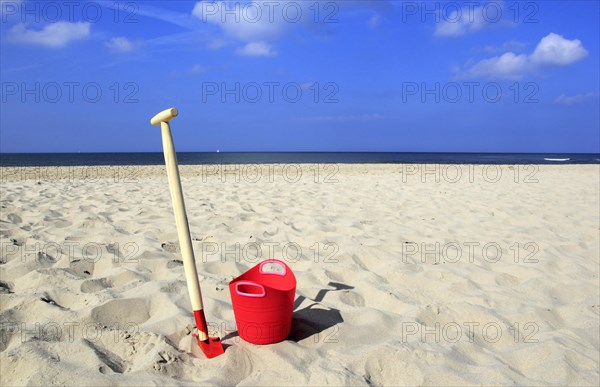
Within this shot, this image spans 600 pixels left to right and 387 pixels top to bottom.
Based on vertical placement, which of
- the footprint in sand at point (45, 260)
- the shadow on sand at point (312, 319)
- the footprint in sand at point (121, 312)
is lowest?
the shadow on sand at point (312, 319)

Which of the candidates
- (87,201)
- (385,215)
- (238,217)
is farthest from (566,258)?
(87,201)

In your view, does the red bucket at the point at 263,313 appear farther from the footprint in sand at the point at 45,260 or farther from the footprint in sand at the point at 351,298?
the footprint in sand at the point at 45,260

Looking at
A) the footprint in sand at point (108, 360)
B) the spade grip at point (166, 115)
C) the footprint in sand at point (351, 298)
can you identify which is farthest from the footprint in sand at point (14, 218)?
the footprint in sand at point (351, 298)

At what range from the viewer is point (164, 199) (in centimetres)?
573

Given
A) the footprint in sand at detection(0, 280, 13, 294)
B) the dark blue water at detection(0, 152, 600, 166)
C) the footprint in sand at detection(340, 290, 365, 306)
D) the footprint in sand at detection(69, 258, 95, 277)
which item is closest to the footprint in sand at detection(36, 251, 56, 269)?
the footprint in sand at detection(69, 258, 95, 277)

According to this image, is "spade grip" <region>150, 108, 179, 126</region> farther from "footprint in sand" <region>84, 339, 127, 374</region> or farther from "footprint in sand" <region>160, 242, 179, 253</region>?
"footprint in sand" <region>160, 242, 179, 253</region>

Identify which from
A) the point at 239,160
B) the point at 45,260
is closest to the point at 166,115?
the point at 45,260

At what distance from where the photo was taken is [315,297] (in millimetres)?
2488

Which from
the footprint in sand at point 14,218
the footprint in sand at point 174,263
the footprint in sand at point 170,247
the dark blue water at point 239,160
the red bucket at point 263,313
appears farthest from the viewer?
the dark blue water at point 239,160

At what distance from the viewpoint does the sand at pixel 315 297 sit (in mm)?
1728

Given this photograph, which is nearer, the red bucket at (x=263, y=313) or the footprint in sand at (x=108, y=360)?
the footprint in sand at (x=108, y=360)

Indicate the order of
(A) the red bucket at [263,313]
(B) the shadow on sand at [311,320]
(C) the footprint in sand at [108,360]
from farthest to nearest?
(B) the shadow on sand at [311,320] < (A) the red bucket at [263,313] < (C) the footprint in sand at [108,360]

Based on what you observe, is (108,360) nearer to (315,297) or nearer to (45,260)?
(315,297)

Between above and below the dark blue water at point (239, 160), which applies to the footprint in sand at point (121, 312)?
below
